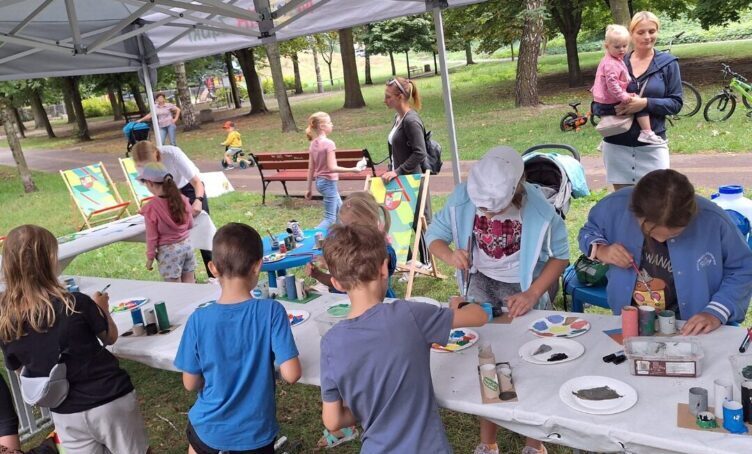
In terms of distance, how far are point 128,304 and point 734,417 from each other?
3.22m

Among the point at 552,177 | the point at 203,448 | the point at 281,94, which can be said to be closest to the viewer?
the point at 203,448

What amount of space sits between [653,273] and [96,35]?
5.13m

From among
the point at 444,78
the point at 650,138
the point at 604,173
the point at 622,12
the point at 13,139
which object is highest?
the point at 622,12

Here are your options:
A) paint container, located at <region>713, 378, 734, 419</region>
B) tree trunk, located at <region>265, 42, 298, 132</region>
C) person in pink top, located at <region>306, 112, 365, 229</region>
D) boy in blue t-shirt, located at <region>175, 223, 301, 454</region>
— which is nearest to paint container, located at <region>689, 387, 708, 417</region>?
paint container, located at <region>713, 378, 734, 419</region>

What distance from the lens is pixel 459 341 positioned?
2582 mm

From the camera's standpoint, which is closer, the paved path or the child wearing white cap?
the child wearing white cap

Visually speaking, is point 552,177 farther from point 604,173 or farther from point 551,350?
point 604,173

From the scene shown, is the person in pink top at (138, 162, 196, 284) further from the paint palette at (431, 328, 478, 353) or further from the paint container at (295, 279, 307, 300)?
the paint palette at (431, 328, 478, 353)

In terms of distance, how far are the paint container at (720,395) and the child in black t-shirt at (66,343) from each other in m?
2.37

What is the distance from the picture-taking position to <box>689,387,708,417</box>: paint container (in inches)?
71.4

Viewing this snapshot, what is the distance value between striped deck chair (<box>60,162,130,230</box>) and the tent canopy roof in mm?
3172

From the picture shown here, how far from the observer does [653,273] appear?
2730 mm

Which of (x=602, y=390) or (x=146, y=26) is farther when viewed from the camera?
(x=146, y=26)

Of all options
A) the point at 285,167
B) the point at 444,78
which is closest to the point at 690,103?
the point at 285,167
